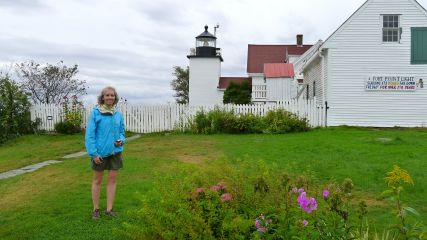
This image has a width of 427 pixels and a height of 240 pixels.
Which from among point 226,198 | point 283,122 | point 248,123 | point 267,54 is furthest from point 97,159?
point 267,54

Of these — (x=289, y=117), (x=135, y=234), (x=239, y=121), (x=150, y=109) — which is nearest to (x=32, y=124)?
(x=150, y=109)

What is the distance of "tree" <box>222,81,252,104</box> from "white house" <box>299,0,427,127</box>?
1587 cm

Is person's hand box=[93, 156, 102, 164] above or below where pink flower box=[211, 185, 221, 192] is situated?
above

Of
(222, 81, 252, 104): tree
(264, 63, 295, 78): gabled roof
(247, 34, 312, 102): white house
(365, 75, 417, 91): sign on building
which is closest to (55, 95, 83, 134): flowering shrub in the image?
(247, 34, 312, 102): white house

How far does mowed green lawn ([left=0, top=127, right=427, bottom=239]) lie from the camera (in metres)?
6.13

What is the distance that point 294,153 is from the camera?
39.7 feet

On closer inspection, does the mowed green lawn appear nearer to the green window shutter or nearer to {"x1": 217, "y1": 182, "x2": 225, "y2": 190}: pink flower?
{"x1": 217, "y1": 182, "x2": 225, "y2": 190}: pink flower

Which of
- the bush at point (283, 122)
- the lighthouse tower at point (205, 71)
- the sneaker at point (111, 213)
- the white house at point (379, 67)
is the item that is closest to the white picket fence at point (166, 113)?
the bush at point (283, 122)

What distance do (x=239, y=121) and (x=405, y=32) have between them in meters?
8.48

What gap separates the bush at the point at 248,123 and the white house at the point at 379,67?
2.79 metres

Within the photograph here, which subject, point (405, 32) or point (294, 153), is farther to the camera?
point (405, 32)

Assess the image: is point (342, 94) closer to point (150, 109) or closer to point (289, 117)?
point (289, 117)

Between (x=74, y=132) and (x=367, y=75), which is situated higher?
(x=367, y=75)

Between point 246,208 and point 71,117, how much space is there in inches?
731
